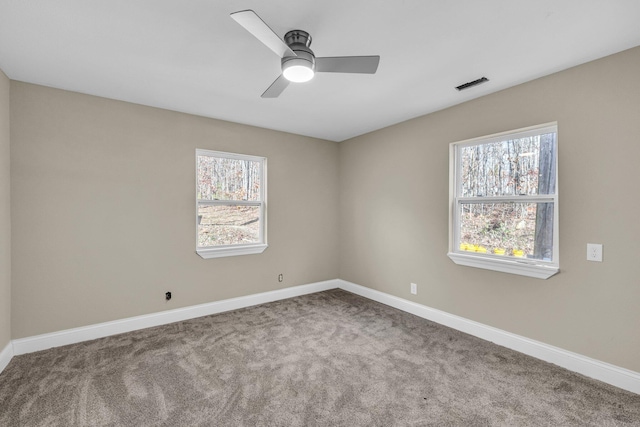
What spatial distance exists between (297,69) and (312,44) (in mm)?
344

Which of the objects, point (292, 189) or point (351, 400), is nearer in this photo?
point (351, 400)

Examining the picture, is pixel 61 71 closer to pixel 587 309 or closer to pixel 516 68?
pixel 516 68

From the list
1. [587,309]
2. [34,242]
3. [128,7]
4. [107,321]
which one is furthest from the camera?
[107,321]

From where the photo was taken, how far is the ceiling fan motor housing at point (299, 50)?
71.7 inches

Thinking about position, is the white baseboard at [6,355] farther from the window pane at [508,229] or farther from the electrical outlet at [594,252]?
the electrical outlet at [594,252]

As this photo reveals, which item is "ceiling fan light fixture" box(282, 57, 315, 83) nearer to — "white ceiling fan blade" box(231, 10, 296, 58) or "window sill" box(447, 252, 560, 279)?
"white ceiling fan blade" box(231, 10, 296, 58)

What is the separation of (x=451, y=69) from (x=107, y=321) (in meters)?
4.04

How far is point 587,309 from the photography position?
231cm

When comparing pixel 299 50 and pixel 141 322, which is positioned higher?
pixel 299 50

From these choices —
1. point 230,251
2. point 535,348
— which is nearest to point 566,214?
point 535,348

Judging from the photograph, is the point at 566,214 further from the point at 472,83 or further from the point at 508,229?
the point at 472,83

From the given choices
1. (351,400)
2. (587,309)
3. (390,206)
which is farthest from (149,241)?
(587,309)

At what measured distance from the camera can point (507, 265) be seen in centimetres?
277

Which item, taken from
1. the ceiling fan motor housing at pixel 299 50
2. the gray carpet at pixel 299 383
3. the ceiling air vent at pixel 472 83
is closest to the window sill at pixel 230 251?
the gray carpet at pixel 299 383
